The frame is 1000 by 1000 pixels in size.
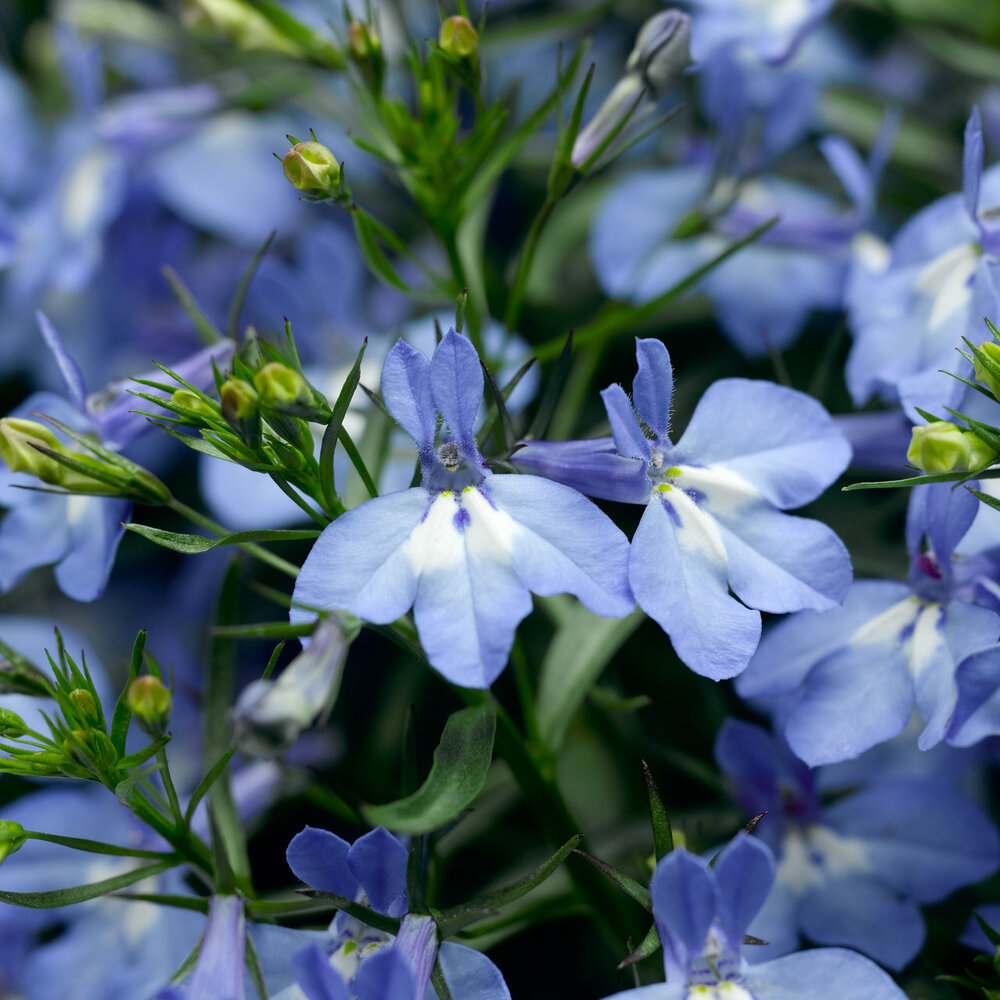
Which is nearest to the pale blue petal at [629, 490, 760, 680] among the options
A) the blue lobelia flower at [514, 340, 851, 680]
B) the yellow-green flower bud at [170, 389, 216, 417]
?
the blue lobelia flower at [514, 340, 851, 680]

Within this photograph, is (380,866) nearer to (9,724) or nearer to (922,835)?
(9,724)

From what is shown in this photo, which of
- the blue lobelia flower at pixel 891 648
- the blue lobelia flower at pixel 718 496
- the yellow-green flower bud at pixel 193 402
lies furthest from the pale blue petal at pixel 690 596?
the yellow-green flower bud at pixel 193 402

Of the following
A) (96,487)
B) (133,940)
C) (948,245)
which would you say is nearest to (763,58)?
(948,245)

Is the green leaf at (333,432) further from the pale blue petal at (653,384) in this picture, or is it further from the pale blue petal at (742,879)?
the pale blue petal at (742,879)

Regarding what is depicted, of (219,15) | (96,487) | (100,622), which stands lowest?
(100,622)

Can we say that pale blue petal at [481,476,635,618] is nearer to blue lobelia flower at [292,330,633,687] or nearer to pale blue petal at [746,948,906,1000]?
blue lobelia flower at [292,330,633,687]

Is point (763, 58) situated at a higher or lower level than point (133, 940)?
higher

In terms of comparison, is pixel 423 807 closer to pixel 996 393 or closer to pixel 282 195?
pixel 996 393

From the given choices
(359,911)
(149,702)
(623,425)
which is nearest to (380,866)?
(359,911)
